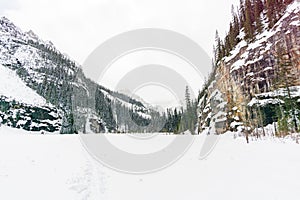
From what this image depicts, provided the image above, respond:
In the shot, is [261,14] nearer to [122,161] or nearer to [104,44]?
[104,44]

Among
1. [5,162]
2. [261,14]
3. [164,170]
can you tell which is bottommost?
[164,170]

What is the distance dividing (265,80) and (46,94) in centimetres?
9497

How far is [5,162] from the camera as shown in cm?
907

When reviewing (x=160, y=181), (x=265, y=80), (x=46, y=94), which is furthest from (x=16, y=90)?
(x=160, y=181)

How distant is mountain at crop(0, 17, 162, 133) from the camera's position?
283ft

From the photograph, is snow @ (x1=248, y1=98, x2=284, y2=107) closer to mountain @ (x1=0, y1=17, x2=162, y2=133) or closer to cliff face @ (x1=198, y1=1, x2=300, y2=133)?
cliff face @ (x1=198, y1=1, x2=300, y2=133)

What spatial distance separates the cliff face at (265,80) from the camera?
1010 inches

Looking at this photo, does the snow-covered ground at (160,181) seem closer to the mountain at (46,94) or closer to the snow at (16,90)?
the mountain at (46,94)

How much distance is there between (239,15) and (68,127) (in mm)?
63959

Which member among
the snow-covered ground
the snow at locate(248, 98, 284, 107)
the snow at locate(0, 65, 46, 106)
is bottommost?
the snow-covered ground

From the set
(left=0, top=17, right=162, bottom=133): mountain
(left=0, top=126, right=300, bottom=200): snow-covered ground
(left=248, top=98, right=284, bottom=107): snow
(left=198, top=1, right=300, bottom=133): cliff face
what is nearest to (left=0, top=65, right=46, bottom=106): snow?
(left=0, top=17, right=162, bottom=133): mountain

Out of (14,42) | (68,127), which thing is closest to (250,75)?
(68,127)

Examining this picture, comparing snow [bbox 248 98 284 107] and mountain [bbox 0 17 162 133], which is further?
mountain [bbox 0 17 162 133]

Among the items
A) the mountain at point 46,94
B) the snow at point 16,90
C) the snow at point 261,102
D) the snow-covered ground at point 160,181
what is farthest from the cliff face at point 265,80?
the snow at point 16,90
